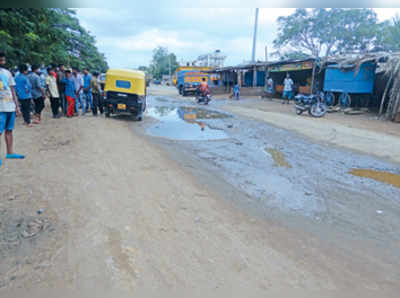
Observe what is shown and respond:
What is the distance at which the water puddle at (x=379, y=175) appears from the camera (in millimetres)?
5133

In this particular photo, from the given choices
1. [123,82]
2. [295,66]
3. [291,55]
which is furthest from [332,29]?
[123,82]

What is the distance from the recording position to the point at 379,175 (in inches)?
215

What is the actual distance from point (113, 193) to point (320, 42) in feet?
121

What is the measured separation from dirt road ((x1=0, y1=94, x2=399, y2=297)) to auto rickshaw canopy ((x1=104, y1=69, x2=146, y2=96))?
657 centimetres

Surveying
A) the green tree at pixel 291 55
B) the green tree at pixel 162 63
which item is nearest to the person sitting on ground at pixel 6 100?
the green tree at pixel 291 55

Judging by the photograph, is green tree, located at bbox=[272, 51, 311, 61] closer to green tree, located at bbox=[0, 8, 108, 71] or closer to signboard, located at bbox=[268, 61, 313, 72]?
signboard, located at bbox=[268, 61, 313, 72]

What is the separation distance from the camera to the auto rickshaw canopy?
1089cm

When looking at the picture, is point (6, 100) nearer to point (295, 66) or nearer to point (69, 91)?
point (69, 91)

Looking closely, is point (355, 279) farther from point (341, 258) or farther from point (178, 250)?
point (178, 250)

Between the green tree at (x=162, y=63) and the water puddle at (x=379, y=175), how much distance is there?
3113 inches

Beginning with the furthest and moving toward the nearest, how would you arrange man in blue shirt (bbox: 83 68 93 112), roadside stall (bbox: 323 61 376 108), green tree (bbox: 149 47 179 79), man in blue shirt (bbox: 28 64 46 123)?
green tree (bbox: 149 47 179 79) → roadside stall (bbox: 323 61 376 108) → man in blue shirt (bbox: 83 68 93 112) → man in blue shirt (bbox: 28 64 46 123)

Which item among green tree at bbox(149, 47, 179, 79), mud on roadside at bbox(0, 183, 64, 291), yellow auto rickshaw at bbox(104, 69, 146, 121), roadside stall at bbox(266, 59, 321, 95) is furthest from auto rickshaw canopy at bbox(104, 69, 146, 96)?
green tree at bbox(149, 47, 179, 79)

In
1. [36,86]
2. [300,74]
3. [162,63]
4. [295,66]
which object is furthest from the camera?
[162,63]

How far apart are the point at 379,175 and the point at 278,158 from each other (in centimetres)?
198
